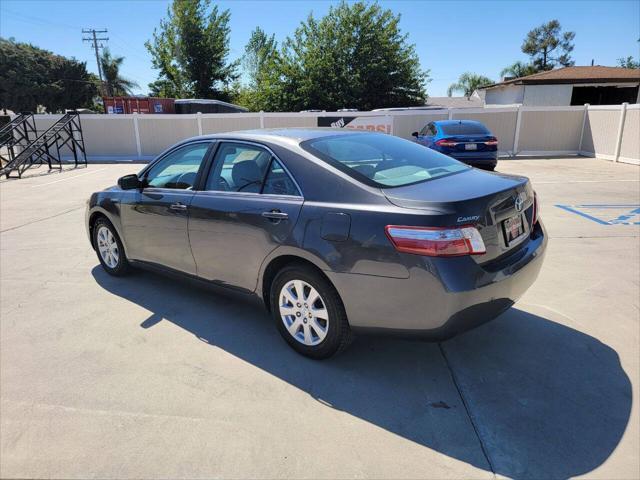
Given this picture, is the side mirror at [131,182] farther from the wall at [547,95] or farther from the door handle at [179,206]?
the wall at [547,95]

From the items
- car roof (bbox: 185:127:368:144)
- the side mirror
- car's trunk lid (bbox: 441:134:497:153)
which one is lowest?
car's trunk lid (bbox: 441:134:497:153)

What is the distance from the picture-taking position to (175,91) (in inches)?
1596

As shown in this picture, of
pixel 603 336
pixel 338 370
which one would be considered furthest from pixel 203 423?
pixel 603 336

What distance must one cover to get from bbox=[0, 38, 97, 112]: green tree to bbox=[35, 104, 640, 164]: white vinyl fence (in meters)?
32.7

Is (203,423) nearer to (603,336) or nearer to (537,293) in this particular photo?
(603,336)

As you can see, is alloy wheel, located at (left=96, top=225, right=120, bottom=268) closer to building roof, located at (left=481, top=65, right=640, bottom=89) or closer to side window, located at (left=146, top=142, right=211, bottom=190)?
side window, located at (left=146, top=142, right=211, bottom=190)

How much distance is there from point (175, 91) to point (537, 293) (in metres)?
41.3

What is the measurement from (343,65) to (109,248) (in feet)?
93.1

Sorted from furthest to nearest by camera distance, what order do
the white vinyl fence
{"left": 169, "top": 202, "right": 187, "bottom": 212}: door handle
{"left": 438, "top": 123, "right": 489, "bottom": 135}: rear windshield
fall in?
the white vinyl fence → {"left": 438, "top": 123, "right": 489, "bottom": 135}: rear windshield → {"left": 169, "top": 202, "right": 187, "bottom": 212}: door handle

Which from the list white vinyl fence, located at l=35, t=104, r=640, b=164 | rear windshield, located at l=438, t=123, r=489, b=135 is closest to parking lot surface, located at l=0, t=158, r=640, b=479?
rear windshield, located at l=438, t=123, r=489, b=135

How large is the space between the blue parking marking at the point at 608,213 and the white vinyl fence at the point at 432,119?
883 cm

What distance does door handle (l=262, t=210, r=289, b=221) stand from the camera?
126 inches

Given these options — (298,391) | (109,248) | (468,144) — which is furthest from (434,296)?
(468,144)

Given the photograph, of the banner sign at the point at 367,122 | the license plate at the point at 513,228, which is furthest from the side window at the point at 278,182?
the banner sign at the point at 367,122
